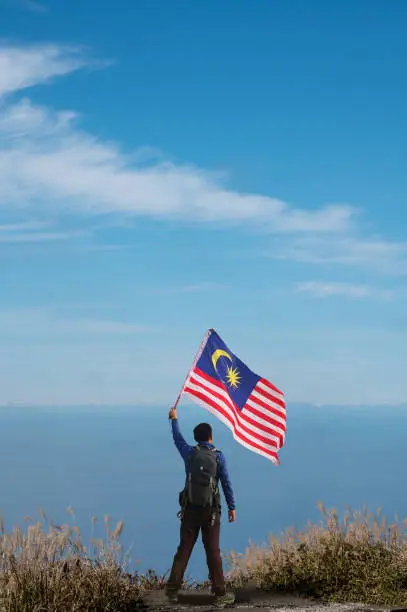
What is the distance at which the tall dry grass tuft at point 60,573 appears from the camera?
10148 millimetres

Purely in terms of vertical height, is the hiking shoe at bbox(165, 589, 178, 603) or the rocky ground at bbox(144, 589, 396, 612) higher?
the hiking shoe at bbox(165, 589, 178, 603)

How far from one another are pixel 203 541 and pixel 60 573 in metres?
2.25

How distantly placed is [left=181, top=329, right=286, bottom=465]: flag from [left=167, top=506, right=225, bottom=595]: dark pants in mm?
1484

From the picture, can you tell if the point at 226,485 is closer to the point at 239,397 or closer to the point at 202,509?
the point at 202,509

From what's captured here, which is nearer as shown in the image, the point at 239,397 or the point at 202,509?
the point at 202,509

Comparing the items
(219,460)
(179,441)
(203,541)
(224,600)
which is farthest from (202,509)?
(224,600)

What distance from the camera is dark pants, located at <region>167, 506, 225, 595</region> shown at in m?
11.7

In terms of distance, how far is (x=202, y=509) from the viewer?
11.7 meters

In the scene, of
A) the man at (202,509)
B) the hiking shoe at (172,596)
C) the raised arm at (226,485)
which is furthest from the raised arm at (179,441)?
the hiking shoe at (172,596)

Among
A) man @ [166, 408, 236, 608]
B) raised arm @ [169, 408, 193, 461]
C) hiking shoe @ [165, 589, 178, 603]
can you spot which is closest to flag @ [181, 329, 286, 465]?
raised arm @ [169, 408, 193, 461]

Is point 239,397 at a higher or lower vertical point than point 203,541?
higher

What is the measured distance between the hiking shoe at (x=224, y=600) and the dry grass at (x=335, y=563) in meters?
1.14

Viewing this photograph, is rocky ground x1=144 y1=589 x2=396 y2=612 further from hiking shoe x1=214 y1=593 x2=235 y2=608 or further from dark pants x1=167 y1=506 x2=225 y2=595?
dark pants x1=167 y1=506 x2=225 y2=595

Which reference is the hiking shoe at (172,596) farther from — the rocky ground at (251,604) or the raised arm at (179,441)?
the raised arm at (179,441)
